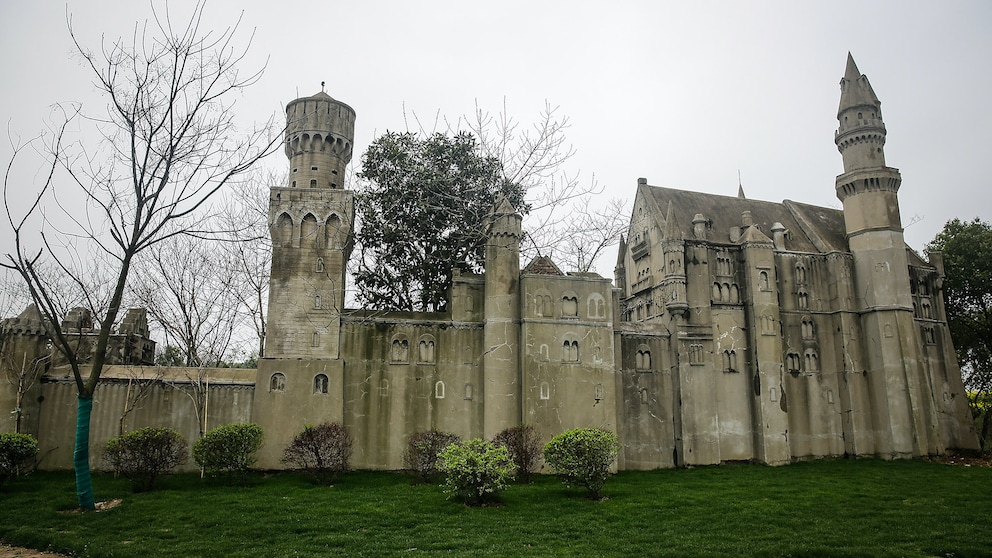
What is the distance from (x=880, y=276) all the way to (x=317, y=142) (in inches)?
1062

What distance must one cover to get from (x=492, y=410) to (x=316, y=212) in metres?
10.3

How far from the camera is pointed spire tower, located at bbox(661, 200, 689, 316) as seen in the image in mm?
31078

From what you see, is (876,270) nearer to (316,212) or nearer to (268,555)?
(316,212)

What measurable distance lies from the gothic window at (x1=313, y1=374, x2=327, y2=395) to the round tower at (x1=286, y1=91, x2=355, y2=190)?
25.0 feet

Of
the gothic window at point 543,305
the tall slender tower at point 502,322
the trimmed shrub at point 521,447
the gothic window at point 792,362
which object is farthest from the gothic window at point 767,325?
the trimmed shrub at point 521,447

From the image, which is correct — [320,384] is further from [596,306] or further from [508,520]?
[508,520]

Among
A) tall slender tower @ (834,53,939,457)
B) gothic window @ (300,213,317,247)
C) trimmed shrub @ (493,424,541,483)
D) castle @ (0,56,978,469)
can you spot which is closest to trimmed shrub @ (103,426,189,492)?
castle @ (0,56,978,469)

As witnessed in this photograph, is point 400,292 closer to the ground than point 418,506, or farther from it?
farther from it

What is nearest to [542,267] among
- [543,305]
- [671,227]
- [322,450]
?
[543,305]

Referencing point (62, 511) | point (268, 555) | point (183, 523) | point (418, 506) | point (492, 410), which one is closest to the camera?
point (268, 555)

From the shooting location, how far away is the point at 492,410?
2583cm

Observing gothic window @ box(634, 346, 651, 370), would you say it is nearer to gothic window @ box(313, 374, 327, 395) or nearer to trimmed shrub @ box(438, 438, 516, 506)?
trimmed shrub @ box(438, 438, 516, 506)

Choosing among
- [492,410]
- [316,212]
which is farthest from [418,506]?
[316,212]

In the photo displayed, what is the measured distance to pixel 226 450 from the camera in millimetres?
21391
